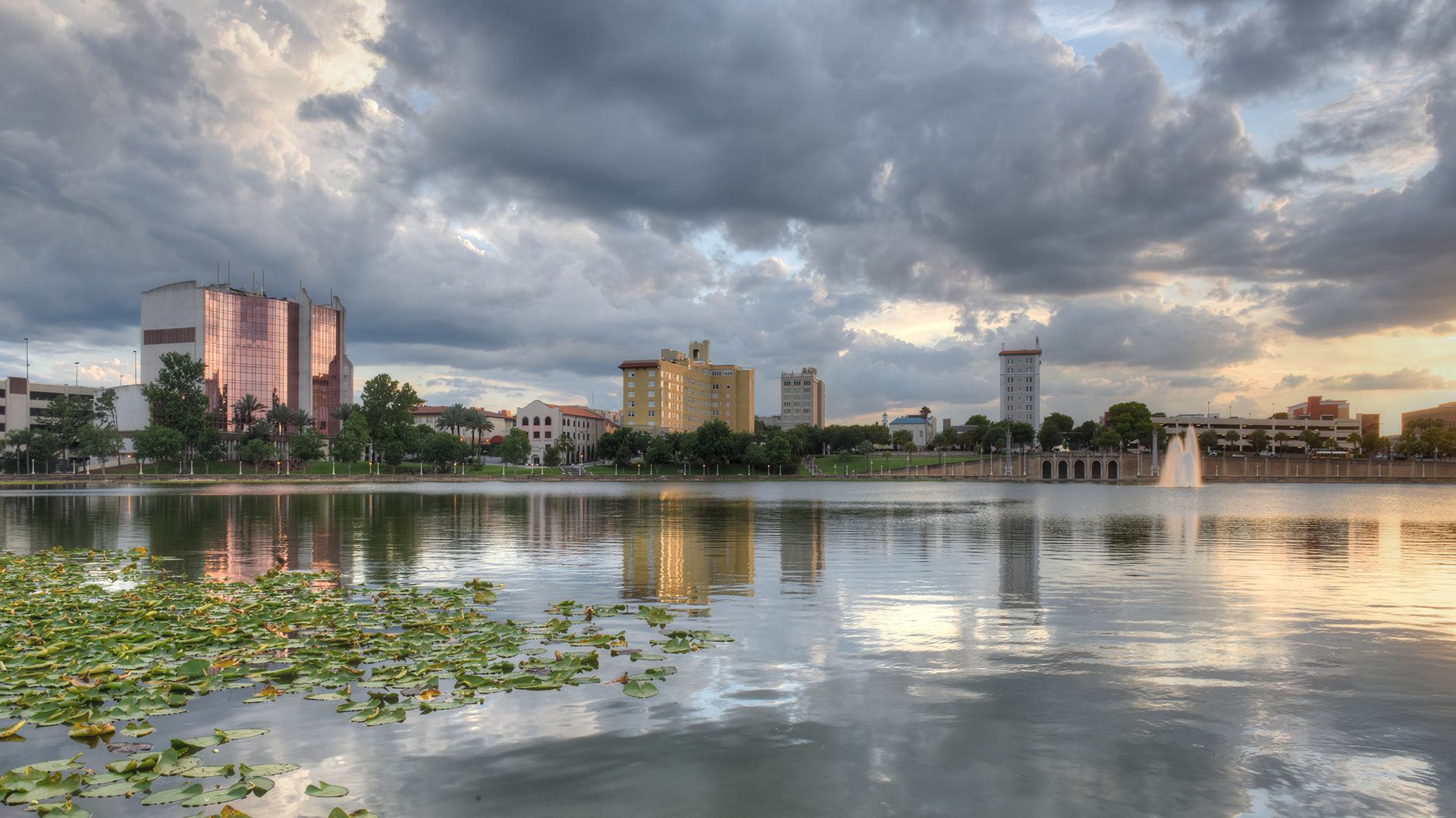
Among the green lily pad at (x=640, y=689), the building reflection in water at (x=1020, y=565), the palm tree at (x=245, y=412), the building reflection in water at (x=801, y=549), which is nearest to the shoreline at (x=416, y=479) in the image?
the palm tree at (x=245, y=412)

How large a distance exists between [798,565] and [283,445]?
18809cm

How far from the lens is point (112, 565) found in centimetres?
2667

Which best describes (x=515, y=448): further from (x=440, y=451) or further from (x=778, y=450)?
(x=778, y=450)

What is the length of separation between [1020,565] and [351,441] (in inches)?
5926

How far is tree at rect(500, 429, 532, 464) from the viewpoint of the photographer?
192m

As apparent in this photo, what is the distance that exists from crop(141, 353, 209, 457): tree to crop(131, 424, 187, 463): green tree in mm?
3668

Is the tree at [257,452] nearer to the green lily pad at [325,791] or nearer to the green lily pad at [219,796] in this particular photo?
the green lily pad at [219,796]

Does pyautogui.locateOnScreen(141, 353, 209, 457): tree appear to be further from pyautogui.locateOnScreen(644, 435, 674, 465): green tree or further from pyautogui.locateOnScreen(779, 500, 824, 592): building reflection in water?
pyautogui.locateOnScreen(779, 500, 824, 592): building reflection in water

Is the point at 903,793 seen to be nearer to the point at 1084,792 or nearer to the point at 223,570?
the point at 1084,792

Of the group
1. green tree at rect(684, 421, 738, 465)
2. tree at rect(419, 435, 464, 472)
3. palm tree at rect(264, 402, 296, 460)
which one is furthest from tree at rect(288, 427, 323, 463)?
green tree at rect(684, 421, 738, 465)

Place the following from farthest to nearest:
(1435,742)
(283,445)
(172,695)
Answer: (283,445)
(172,695)
(1435,742)

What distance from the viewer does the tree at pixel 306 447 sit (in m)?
163

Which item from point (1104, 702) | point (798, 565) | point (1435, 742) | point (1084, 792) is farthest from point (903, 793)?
point (798, 565)

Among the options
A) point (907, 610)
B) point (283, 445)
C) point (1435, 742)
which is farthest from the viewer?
point (283, 445)
